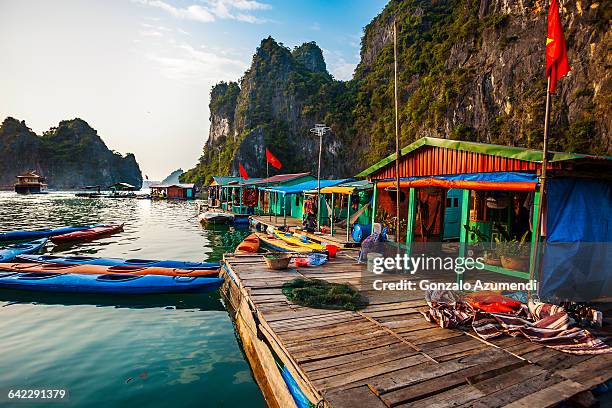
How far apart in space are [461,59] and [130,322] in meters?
69.9

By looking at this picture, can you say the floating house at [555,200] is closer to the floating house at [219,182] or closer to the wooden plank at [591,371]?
the wooden plank at [591,371]

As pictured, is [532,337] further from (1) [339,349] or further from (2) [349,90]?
(2) [349,90]

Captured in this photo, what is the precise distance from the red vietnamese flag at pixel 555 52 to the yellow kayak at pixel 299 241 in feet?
37.2

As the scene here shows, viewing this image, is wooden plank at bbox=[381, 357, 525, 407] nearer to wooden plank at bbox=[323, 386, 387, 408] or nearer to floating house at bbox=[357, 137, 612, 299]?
wooden plank at bbox=[323, 386, 387, 408]

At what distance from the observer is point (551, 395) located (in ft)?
14.4

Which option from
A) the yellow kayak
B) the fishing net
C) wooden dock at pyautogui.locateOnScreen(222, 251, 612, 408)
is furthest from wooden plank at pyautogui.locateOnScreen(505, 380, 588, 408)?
the yellow kayak

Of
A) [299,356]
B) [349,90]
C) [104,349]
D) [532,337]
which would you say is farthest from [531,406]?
[349,90]

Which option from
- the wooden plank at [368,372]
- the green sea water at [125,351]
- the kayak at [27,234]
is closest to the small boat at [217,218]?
the kayak at [27,234]

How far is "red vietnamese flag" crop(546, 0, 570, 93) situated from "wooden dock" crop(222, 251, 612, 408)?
5100mm

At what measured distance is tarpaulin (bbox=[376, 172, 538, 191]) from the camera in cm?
778

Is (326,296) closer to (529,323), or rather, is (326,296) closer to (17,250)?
(529,323)

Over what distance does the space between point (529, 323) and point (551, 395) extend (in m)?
2.19

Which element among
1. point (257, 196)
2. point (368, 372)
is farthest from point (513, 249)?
point (257, 196)

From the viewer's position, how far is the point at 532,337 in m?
5.97
